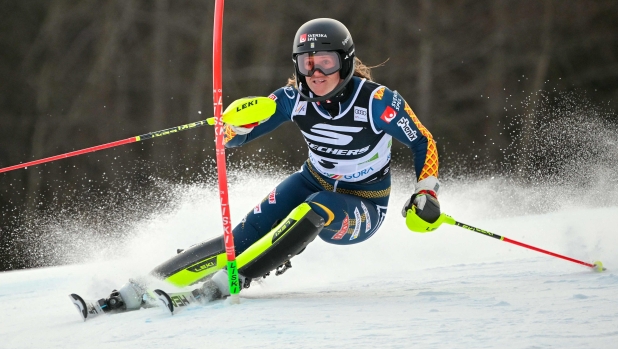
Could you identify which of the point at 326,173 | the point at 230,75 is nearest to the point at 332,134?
the point at 326,173

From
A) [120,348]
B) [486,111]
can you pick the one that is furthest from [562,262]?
[486,111]

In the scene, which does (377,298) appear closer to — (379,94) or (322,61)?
(379,94)

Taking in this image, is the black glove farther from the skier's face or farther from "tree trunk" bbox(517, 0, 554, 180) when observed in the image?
"tree trunk" bbox(517, 0, 554, 180)

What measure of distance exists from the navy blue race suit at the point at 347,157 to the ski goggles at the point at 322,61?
6.3 inches

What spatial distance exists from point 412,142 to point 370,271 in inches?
43.6

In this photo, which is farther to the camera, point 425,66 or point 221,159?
point 425,66

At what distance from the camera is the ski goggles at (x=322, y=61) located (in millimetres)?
2748

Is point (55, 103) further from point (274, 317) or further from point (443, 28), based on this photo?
point (274, 317)

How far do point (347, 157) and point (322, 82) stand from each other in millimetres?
379

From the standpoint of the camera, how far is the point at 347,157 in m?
2.95

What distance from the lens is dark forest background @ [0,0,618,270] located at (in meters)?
10.2

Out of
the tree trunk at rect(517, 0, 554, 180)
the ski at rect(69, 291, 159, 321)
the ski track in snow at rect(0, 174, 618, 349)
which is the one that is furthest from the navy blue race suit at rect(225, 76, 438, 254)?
the tree trunk at rect(517, 0, 554, 180)

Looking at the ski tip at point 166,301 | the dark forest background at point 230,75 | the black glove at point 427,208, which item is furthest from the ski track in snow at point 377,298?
the dark forest background at point 230,75

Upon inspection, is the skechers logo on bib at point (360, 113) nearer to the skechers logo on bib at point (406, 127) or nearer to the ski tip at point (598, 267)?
the skechers logo on bib at point (406, 127)
